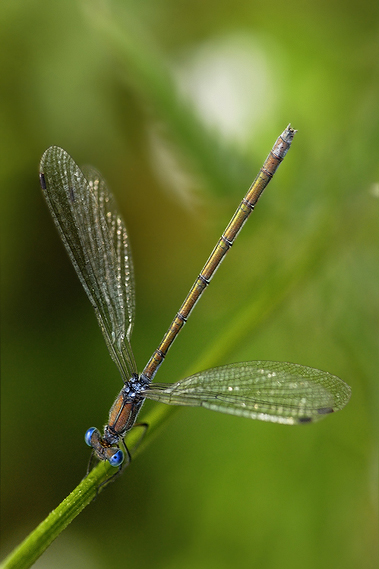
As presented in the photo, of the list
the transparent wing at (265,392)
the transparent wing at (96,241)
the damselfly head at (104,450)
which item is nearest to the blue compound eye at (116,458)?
the damselfly head at (104,450)

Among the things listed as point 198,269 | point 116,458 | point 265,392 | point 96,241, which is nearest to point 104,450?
point 116,458

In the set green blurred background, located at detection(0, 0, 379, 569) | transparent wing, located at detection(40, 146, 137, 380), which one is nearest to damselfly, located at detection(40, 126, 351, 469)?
transparent wing, located at detection(40, 146, 137, 380)

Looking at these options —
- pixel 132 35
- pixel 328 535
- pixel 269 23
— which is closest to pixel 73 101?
pixel 132 35

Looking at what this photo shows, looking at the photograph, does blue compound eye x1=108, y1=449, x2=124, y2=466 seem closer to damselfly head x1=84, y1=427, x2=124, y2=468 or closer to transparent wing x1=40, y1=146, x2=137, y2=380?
damselfly head x1=84, y1=427, x2=124, y2=468

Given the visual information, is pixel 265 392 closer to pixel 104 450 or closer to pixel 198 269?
pixel 104 450

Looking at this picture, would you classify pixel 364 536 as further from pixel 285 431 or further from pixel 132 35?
pixel 132 35

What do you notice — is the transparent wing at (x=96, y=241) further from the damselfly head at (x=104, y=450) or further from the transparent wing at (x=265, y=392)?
the transparent wing at (x=265, y=392)
